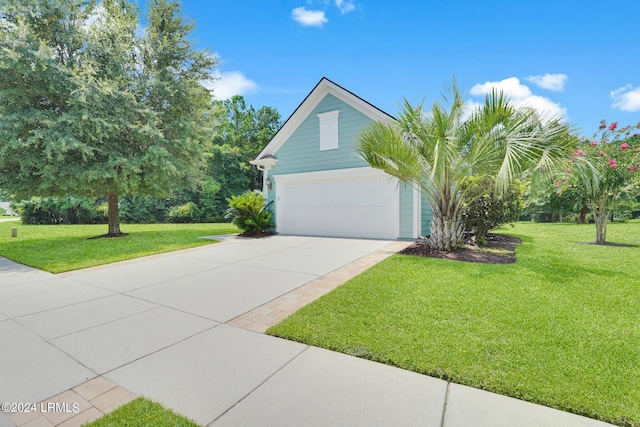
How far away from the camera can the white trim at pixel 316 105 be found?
9.10 m

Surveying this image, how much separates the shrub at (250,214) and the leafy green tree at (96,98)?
7.83 ft

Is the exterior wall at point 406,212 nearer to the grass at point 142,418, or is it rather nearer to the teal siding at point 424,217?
the teal siding at point 424,217

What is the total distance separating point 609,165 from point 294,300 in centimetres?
889

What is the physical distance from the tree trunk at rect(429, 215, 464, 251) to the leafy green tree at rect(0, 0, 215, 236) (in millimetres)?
8285

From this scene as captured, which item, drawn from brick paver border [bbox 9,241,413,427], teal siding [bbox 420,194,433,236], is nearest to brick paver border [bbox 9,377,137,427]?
brick paver border [bbox 9,241,413,427]

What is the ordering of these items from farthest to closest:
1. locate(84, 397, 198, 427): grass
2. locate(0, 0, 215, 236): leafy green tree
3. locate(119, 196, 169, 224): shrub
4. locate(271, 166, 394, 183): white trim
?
locate(119, 196, 169, 224): shrub
locate(271, 166, 394, 183): white trim
locate(0, 0, 215, 236): leafy green tree
locate(84, 397, 198, 427): grass

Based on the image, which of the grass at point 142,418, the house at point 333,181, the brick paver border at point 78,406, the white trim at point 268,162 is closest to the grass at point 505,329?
the grass at point 142,418

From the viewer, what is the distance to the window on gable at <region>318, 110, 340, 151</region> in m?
9.82

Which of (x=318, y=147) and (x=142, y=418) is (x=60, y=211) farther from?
(x=142, y=418)

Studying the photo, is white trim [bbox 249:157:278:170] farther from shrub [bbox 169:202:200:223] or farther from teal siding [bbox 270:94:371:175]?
shrub [bbox 169:202:200:223]

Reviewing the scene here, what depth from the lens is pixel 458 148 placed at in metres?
6.15

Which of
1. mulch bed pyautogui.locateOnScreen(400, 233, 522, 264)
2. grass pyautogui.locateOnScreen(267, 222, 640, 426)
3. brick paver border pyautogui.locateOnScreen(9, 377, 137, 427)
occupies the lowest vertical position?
brick paver border pyautogui.locateOnScreen(9, 377, 137, 427)

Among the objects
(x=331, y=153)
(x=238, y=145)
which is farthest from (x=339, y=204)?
(x=238, y=145)

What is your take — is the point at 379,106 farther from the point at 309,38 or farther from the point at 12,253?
the point at 12,253
